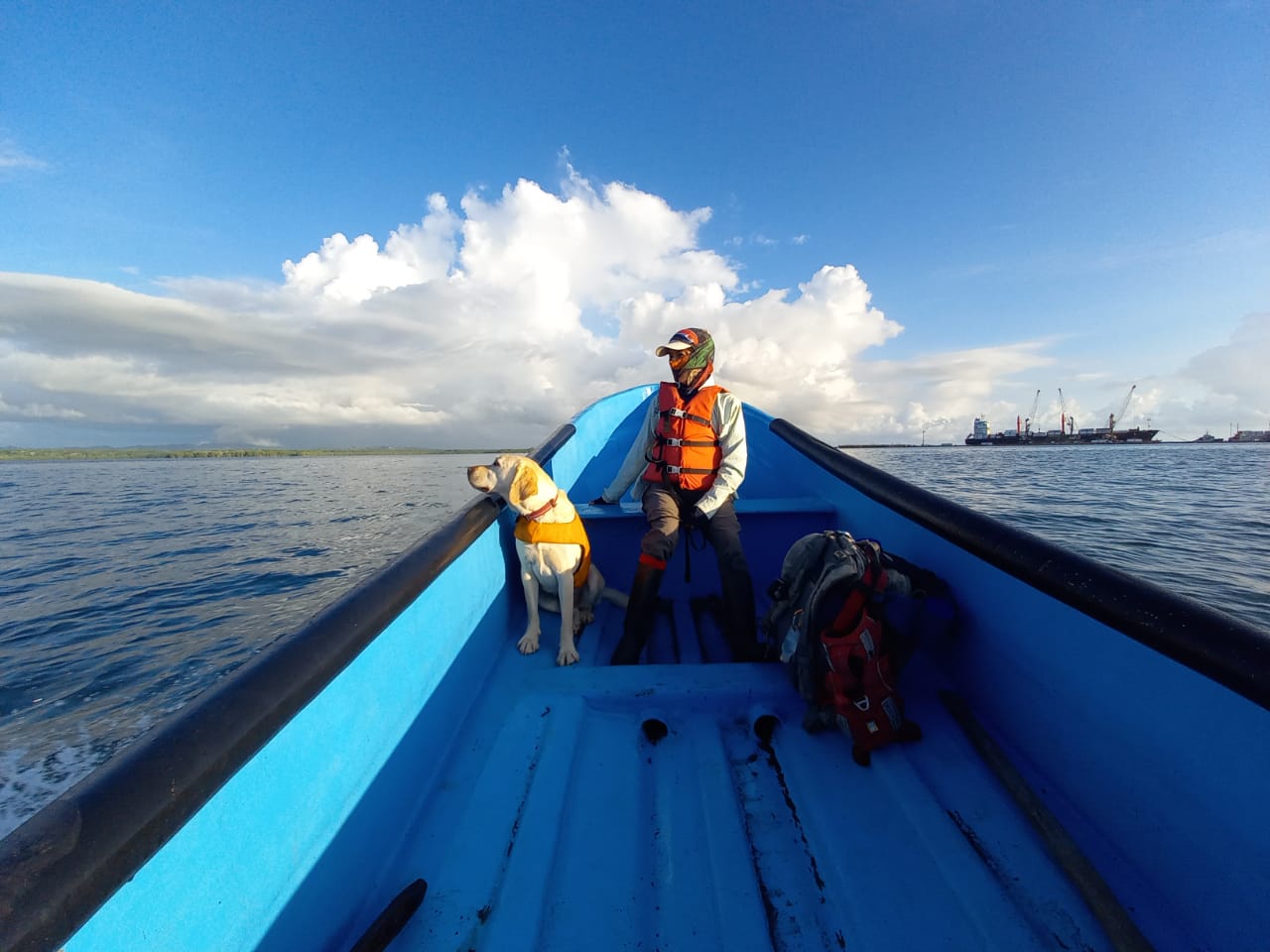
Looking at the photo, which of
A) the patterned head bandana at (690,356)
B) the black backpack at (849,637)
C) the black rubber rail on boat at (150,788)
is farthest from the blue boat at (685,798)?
the patterned head bandana at (690,356)

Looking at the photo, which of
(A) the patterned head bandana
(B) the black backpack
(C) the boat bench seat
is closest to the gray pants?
(C) the boat bench seat

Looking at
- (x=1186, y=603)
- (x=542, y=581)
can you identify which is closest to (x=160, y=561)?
(x=542, y=581)

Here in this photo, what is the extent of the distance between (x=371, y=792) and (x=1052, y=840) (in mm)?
2079

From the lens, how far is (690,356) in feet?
10.2

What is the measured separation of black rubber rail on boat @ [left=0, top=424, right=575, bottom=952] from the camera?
76 centimetres

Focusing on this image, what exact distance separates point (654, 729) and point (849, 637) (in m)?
0.88

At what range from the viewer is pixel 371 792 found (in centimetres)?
158

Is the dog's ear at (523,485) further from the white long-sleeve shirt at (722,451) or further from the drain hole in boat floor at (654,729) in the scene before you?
the drain hole in boat floor at (654,729)

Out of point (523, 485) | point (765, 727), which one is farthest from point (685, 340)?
point (765, 727)

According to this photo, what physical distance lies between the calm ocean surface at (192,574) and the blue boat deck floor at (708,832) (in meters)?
0.92

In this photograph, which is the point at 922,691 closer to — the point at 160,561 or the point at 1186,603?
the point at 1186,603

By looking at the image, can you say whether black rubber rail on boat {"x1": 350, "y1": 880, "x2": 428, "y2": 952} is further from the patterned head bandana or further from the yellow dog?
the patterned head bandana

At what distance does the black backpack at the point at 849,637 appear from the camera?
1.99 meters

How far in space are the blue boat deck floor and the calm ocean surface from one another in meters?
0.92
